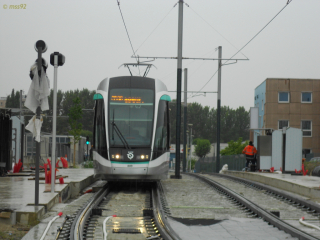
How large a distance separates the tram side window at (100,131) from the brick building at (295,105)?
39526 millimetres

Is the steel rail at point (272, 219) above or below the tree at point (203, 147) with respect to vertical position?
above

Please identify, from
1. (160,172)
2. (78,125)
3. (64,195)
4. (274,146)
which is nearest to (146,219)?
(64,195)

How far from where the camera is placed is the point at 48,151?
111 feet

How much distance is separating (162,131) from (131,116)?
0.95m

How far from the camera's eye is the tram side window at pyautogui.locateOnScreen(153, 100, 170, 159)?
13945 mm

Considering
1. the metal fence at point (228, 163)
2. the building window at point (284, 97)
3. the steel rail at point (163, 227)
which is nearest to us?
the steel rail at point (163, 227)

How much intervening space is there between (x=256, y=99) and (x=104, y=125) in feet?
159

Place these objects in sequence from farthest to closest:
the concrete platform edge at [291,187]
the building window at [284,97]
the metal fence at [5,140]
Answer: the building window at [284,97] → the metal fence at [5,140] → the concrete platform edge at [291,187]

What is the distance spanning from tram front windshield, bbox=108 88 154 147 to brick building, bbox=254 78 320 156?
128ft

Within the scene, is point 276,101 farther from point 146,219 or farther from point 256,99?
point 146,219

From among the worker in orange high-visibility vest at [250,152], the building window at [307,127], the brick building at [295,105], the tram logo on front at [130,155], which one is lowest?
the worker in orange high-visibility vest at [250,152]

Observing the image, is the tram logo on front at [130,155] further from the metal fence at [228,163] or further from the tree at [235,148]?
the tree at [235,148]

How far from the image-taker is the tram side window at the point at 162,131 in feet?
45.8

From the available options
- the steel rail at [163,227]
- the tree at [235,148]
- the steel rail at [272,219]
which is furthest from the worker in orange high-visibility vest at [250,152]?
the tree at [235,148]
